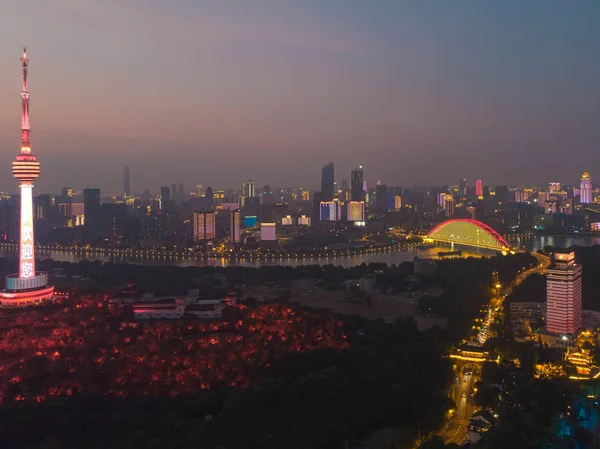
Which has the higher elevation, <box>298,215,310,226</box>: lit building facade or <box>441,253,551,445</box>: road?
<box>298,215,310,226</box>: lit building facade

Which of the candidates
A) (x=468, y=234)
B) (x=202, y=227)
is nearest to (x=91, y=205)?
(x=202, y=227)

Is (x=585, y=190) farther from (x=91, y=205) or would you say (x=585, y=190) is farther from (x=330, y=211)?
(x=91, y=205)

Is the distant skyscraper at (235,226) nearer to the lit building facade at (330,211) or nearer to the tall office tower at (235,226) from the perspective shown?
the tall office tower at (235,226)

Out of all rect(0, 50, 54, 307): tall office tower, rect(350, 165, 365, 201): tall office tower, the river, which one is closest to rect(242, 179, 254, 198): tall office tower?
rect(350, 165, 365, 201): tall office tower

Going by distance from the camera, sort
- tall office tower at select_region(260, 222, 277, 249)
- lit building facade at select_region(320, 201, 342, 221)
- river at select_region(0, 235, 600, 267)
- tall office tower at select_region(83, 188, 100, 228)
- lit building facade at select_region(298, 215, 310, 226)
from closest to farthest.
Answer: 1. river at select_region(0, 235, 600, 267)
2. tall office tower at select_region(260, 222, 277, 249)
3. tall office tower at select_region(83, 188, 100, 228)
4. lit building facade at select_region(298, 215, 310, 226)
5. lit building facade at select_region(320, 201, 342, 221)

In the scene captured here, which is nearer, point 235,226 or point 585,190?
point 235,226

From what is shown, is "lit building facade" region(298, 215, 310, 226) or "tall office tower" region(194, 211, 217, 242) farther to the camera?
"lit building facade" region(298, 215, 310, 226)

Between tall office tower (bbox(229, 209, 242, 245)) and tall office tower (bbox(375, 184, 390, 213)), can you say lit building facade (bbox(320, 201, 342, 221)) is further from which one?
tall office tower (bbox(229, 209, 242, 245))
